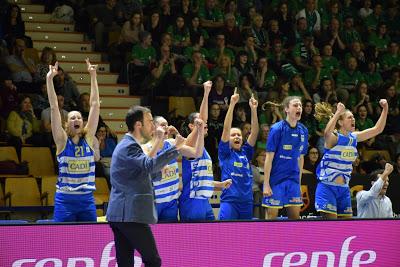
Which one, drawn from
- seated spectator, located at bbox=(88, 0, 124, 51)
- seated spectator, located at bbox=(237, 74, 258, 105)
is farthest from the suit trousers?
seated spectator, located at bbox=(88, 0, 124, 51)

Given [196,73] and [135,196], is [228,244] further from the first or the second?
[196,73]

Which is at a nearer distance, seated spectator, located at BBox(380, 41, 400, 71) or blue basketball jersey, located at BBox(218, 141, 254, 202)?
blue basketball jersey, located at BBox(218, 141, 254, 202)

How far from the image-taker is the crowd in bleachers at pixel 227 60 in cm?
1398

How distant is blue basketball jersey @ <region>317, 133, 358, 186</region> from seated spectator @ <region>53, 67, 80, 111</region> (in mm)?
4629

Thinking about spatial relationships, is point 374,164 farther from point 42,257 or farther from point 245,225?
point 42,257

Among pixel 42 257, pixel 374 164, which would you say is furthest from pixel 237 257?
pixel 374 164

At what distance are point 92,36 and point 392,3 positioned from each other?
6.81m

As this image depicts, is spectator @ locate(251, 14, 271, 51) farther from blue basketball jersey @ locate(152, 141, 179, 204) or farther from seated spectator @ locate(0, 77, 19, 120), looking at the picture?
blue basketball jersey @ locate(152, 141, 179, 204)

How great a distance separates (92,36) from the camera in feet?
52.6

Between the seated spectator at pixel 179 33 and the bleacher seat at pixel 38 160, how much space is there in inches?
141

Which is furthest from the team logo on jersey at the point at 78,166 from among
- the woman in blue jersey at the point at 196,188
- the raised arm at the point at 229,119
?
the raised arm at the point at 229,119

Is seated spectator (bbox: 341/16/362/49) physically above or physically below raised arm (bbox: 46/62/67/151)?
above

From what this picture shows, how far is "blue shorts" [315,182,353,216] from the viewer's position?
33.9 feet

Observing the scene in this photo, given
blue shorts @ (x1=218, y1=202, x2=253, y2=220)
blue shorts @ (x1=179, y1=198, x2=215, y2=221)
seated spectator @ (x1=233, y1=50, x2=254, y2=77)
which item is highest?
seated spectator @ (x1=233, y1=50, x2=254, y2=77)
